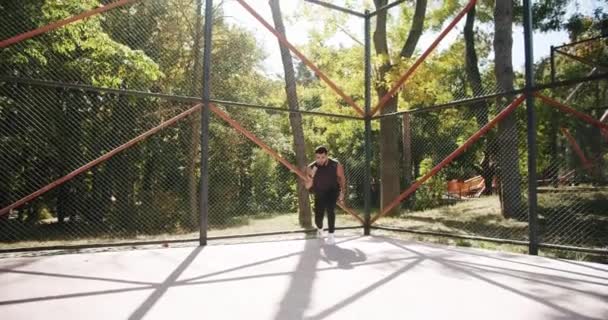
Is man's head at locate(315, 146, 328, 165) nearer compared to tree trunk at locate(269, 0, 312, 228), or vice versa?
man's head at locate(315, 146, 328, 165)

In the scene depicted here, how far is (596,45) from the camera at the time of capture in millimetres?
13180

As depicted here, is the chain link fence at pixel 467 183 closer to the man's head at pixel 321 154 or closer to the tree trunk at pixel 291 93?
the man's head at pixel 321 154

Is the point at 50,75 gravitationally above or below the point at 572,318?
above

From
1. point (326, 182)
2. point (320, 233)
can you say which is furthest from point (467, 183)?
point (326, 182)

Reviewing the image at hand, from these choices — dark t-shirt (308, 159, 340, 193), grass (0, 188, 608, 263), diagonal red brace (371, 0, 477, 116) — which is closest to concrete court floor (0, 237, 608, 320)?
dark t-shirt (308, 159, 340, 193)

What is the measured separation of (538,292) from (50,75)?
42.6ft

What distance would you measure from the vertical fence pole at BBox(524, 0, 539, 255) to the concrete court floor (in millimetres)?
360

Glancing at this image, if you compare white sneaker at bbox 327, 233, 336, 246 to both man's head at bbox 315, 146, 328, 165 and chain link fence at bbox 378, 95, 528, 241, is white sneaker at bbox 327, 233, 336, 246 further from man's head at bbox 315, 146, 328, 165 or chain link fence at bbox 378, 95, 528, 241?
chain link fence at bbox 378, 95, 528, 241

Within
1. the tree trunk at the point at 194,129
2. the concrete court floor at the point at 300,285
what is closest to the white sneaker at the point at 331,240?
the concrete court floor at the point at 300,285

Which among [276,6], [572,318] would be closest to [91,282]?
[572,318]

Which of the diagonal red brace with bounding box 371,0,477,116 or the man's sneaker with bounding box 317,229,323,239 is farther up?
the diagonal red brace with bounding box 371,0,477,116

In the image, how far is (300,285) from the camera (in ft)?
13.3

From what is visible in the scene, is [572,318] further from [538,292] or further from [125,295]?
[125,295]

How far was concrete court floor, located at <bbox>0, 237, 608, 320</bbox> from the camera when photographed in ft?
10.7
